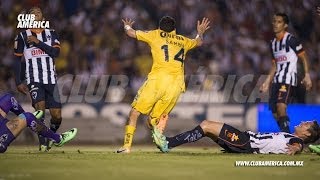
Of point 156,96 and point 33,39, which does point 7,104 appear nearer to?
point 33,39

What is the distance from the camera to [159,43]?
11.5 meters

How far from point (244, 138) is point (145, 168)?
2.89 m

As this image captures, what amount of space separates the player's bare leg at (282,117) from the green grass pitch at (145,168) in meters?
2.68

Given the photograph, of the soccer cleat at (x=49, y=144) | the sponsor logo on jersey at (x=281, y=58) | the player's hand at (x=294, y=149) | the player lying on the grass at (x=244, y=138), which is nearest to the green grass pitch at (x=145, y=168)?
the player's hand at (x=294, y=149)

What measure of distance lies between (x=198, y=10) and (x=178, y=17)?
0.57 metres

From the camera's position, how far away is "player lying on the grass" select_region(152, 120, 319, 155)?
10812 mm

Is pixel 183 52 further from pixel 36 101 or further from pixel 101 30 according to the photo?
pixel 101 30

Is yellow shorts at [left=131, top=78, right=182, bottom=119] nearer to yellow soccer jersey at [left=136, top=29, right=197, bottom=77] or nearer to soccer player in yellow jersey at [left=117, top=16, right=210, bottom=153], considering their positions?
soccer player in yellow jersey at [left=117, top=16, right=210, bottom=153]

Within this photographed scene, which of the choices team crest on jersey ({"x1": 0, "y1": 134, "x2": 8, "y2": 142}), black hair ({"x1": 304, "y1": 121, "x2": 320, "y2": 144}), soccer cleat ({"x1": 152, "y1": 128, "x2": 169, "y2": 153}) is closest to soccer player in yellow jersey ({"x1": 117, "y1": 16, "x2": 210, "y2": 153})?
soccer cleat ({"x1": 152, "y1": 128, "x2": 169, "y2": 153})

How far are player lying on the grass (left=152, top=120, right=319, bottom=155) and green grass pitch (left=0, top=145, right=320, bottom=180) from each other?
0.42 metres

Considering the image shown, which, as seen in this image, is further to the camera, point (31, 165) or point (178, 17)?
point (178, 17)

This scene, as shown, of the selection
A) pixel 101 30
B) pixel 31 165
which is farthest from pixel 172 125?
pixel 31 165

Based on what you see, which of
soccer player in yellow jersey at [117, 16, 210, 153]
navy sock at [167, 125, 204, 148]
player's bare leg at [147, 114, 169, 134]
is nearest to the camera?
navy sock at [167, 125, 204, 148]

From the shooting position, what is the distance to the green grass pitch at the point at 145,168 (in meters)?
7.57
